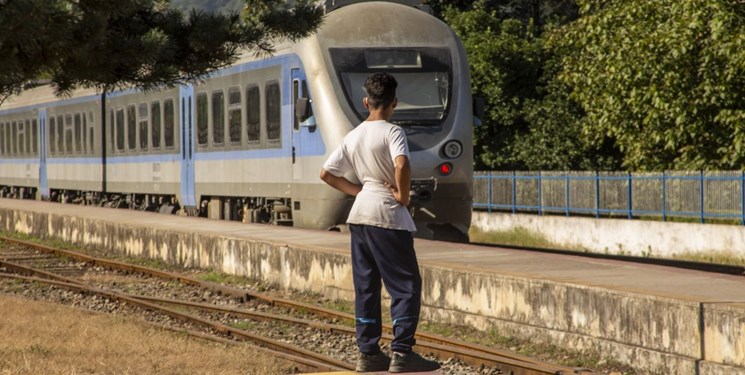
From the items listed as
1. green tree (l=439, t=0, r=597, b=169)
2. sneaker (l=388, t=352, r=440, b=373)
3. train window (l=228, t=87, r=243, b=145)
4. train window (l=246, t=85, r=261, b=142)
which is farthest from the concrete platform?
green tree (l=439, t=0, r=597, b=169)

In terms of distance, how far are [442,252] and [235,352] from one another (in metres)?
5.54

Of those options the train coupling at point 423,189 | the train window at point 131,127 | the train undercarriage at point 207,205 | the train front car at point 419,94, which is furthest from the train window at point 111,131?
the train coupling at point 423,189

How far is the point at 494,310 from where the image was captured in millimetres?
12164

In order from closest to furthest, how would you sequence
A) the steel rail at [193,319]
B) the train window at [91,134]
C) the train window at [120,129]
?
the steel rail at [193,319]
the train window at [120,129]
the train window at [91,134]

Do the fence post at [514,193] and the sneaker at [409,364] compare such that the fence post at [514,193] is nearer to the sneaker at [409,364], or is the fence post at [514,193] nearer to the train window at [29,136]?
the train window at [29,136]

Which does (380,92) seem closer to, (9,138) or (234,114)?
(234,114)

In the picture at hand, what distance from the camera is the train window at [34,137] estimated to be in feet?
134

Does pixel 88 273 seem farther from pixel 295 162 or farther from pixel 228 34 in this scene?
pixel 228 34

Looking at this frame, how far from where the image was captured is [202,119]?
83.7 ft

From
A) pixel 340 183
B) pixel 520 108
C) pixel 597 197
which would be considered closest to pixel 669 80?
pixel 597 197

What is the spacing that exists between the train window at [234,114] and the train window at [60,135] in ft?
48.5

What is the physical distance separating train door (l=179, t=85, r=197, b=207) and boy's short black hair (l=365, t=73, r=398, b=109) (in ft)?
A: 59.4

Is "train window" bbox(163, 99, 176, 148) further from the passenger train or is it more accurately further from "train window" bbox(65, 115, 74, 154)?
"train window" bbox(65, 115, 74, 154)

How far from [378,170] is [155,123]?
2106cm
